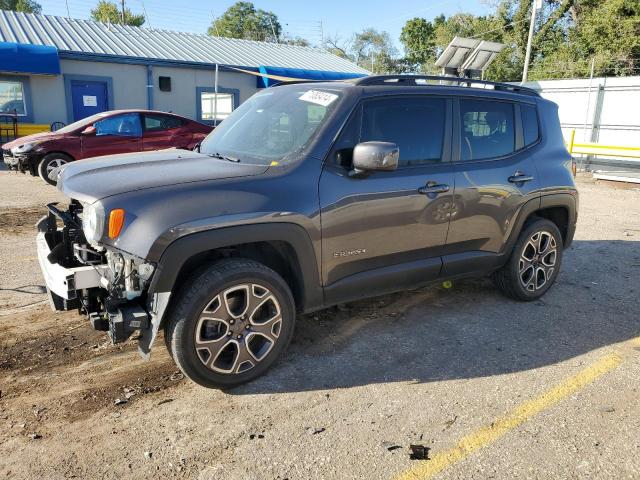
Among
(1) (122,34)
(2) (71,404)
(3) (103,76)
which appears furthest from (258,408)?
(1) (122,34)

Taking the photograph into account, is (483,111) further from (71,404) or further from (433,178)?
(71,404)

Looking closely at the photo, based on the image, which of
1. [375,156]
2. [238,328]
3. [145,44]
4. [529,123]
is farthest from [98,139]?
[145,44]

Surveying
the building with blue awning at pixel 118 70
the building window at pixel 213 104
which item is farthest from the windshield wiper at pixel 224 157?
the building window at pixel 213 104

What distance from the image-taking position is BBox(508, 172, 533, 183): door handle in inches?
175

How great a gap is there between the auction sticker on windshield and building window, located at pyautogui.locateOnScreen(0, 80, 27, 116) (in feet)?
53.0

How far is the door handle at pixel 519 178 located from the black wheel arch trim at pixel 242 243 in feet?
6.73

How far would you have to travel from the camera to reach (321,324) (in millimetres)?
4258

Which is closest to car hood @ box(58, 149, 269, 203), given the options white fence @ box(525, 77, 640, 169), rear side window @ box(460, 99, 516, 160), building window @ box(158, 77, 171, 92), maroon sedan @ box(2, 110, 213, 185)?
rear side window @ box(460, 99, 516, 160)

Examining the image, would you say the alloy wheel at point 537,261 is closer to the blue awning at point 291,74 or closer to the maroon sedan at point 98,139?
the maroon sedan at point 98,139

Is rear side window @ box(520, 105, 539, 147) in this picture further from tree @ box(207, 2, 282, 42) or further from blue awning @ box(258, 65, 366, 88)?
tree @ box(207, 2, 282, 42)

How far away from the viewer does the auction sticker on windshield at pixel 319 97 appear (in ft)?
12.1

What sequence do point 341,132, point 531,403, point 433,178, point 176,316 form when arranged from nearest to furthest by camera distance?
point 176,316
point 531,403
point 341,132
point 433,178

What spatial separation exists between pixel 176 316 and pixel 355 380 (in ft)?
4.05

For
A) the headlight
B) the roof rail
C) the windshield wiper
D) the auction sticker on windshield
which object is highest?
the roof rail
